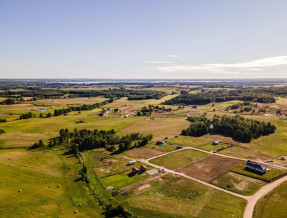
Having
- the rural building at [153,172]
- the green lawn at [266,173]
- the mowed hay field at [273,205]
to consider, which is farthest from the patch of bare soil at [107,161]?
the mowed hay field at [273,205]

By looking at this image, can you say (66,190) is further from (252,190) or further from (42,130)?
(42,130)

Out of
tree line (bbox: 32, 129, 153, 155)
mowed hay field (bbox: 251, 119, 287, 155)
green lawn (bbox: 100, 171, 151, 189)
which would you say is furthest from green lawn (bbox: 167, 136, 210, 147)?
green lawn (bbox: 100, 171, 151, 189)

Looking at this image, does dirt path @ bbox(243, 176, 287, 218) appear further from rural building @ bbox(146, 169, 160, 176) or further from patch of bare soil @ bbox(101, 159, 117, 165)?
patch of bare soil @ bbox(101, 159, 117, 165)

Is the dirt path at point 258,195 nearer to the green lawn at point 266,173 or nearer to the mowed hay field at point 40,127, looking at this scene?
the green lawn at point 266,173

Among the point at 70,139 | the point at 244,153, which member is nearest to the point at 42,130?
the point at 70,139

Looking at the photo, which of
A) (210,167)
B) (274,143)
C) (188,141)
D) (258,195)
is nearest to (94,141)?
(188,141)
